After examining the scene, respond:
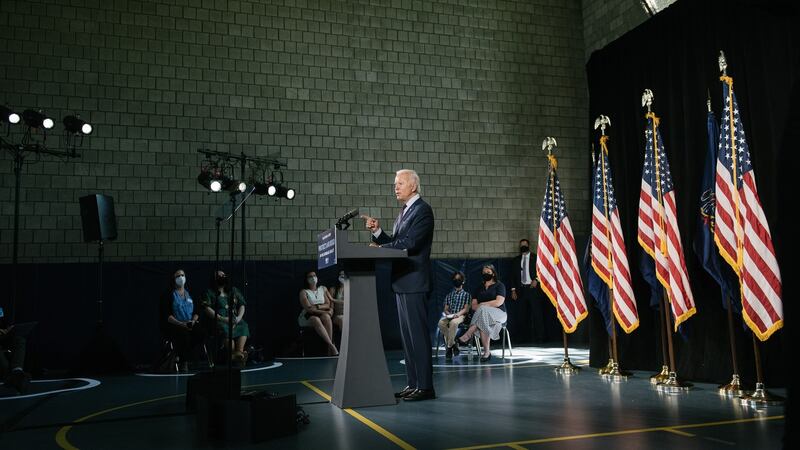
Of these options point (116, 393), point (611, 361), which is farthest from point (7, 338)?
point (611, 361)

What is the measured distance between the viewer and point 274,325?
9.65m

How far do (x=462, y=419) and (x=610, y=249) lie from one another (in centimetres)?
A: 316

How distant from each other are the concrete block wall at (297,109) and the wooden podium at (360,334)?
5796 mm

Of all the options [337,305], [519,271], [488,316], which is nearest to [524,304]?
[519,271]

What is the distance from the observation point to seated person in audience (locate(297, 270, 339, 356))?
9.12 meters

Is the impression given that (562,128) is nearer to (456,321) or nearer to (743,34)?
(456,321)

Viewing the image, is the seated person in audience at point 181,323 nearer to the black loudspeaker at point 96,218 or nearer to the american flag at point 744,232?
the black loudspeaker at point 96,218

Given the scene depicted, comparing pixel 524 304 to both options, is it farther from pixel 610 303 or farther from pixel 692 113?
pixel 692 113

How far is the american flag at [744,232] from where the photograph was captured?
4.36m

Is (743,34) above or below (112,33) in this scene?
below

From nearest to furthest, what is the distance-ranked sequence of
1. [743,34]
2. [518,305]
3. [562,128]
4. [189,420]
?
[189,420]
[743,34]
[518,305]
[562,128]

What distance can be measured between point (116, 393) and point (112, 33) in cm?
617

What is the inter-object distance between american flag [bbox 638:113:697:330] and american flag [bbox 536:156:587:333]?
1053mm

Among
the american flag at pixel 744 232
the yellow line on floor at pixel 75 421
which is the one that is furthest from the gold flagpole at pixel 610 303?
the yellow line on floor at pixel 75 421
